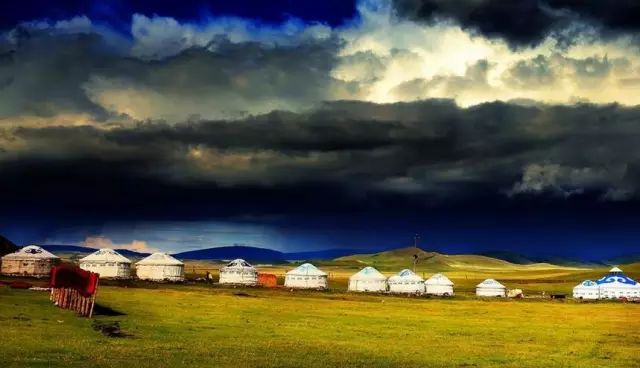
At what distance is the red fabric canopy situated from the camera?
48562mm

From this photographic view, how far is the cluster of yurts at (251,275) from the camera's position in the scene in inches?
4405

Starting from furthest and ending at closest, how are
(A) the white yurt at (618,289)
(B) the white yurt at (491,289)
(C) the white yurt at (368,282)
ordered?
(B) the white yurt at (491,289) → (A) the white yurt at (618,289) → (C) the white yurt at (368,282)

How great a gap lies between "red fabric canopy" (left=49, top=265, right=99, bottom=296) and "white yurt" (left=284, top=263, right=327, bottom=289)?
85.8 m

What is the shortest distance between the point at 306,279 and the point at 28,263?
171 ft

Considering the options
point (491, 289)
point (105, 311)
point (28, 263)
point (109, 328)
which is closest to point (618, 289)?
point (491, 289)

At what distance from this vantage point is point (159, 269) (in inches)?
5079

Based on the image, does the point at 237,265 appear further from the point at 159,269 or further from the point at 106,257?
the point at 106,257

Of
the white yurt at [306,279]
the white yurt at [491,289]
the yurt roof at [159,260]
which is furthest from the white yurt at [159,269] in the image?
the white yurt at [491,289]

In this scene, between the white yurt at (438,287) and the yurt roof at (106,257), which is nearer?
the yurt roof at (106,257)

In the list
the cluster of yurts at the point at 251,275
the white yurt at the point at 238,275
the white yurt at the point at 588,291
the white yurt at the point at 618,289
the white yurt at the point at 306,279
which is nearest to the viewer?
the cluster of yurts at the point at 251,275

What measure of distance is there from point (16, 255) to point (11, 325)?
78.7 meters

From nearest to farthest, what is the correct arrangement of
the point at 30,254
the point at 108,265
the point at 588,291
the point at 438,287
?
the point at 30,254, the point at 108,265, the point at 438,287, the point at 588,291

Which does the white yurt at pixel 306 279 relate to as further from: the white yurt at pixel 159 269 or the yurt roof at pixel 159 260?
the yurt roof at pixel 159 260

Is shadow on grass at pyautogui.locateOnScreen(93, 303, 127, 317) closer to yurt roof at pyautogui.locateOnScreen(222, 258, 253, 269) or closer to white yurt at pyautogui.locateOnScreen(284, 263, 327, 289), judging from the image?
yurt roof at pyautogui.locateOnScreen(222, 258, 253, 269)
